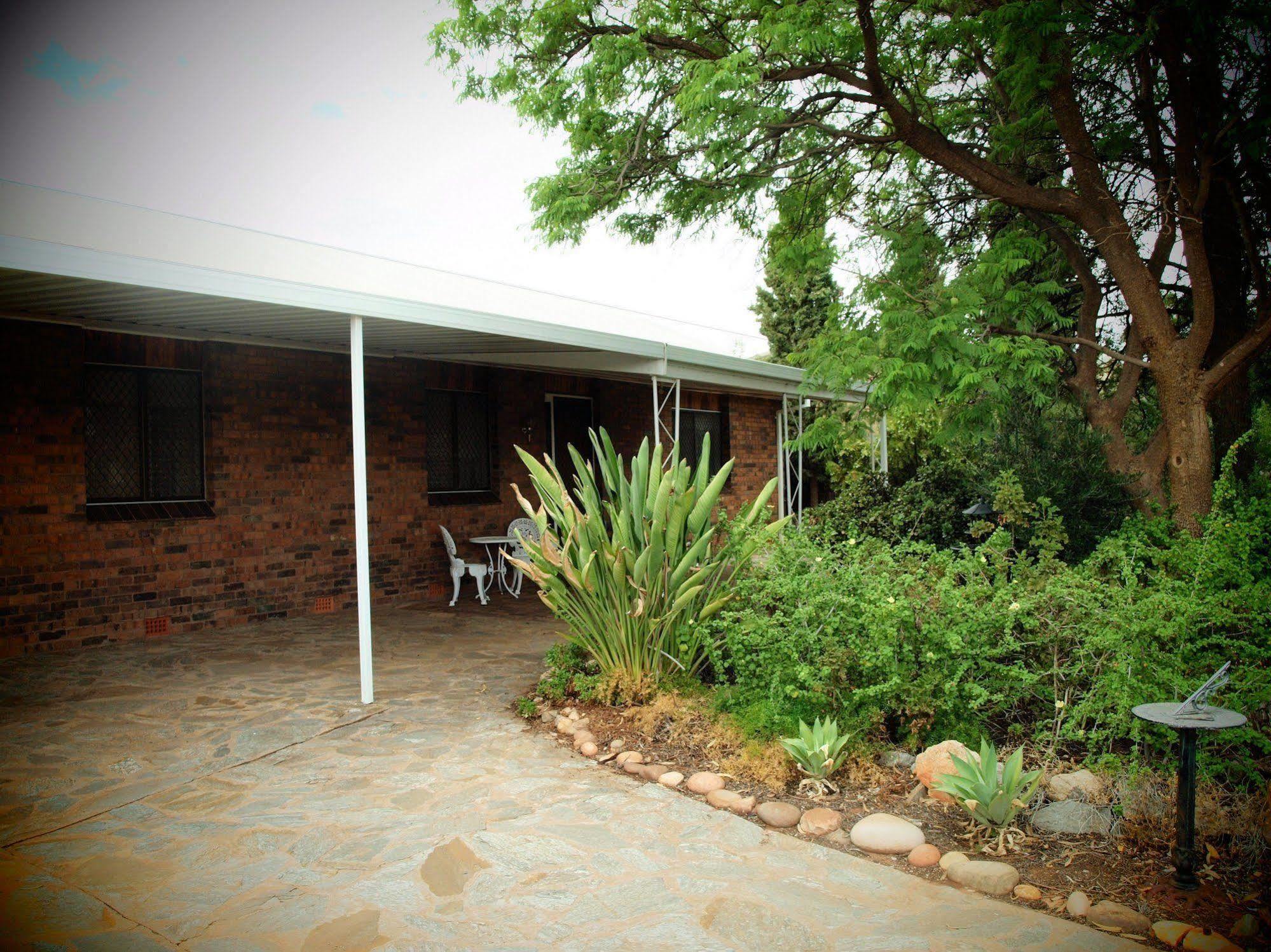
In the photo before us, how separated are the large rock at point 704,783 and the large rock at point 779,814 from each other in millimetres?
309

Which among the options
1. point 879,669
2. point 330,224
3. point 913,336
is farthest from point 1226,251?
point 330,224

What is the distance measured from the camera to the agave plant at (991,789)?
→ 348 centimetres

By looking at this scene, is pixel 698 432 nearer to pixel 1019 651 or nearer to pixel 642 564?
pixel 642 564

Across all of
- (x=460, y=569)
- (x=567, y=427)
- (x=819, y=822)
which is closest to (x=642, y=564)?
(x=819, y=822)

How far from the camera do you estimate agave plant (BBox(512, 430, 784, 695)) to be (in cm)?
538

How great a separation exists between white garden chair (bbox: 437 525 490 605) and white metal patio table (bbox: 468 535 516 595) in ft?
1.02

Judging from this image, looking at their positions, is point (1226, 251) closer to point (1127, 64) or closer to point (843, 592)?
point (1127, 64)

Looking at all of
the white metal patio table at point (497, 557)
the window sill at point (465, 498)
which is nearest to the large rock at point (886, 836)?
the white metal patio table at point (497, 557)

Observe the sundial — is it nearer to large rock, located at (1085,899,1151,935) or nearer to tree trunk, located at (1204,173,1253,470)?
large rock, located at (1085,899,1151,935)

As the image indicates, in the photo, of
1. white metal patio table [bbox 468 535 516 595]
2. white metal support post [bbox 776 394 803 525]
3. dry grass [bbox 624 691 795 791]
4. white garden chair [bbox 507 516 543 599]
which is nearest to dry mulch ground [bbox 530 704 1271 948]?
dry grass [bbox 624 691 795 791]

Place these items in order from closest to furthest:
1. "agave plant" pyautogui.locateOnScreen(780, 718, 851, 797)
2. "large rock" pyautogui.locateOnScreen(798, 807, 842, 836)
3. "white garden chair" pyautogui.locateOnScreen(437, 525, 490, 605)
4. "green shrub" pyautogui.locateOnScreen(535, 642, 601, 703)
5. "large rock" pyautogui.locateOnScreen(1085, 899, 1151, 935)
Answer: "large rock" pyautogui.locateOnScreen(1085, 899, 1151, 935), "large rock" pyautogui.locateOnScreen(798, 807, 842, 836), "agave plant" pyautogui.locateOnScreen(780, 718, 851, 797), "green shrub" pyautogui.locateOnScreen(535, 642, 601, 703), "white garden chair" pyautogui.locateOnScreen(437, 525, 490, 605)

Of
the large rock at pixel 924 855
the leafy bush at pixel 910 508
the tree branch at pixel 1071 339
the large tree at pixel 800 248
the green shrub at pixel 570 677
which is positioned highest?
the large tree at pixel 800 248

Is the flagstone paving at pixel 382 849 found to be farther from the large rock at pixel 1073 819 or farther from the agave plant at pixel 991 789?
the large rock at pixel 1073 819

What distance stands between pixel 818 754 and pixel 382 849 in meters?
1.94
